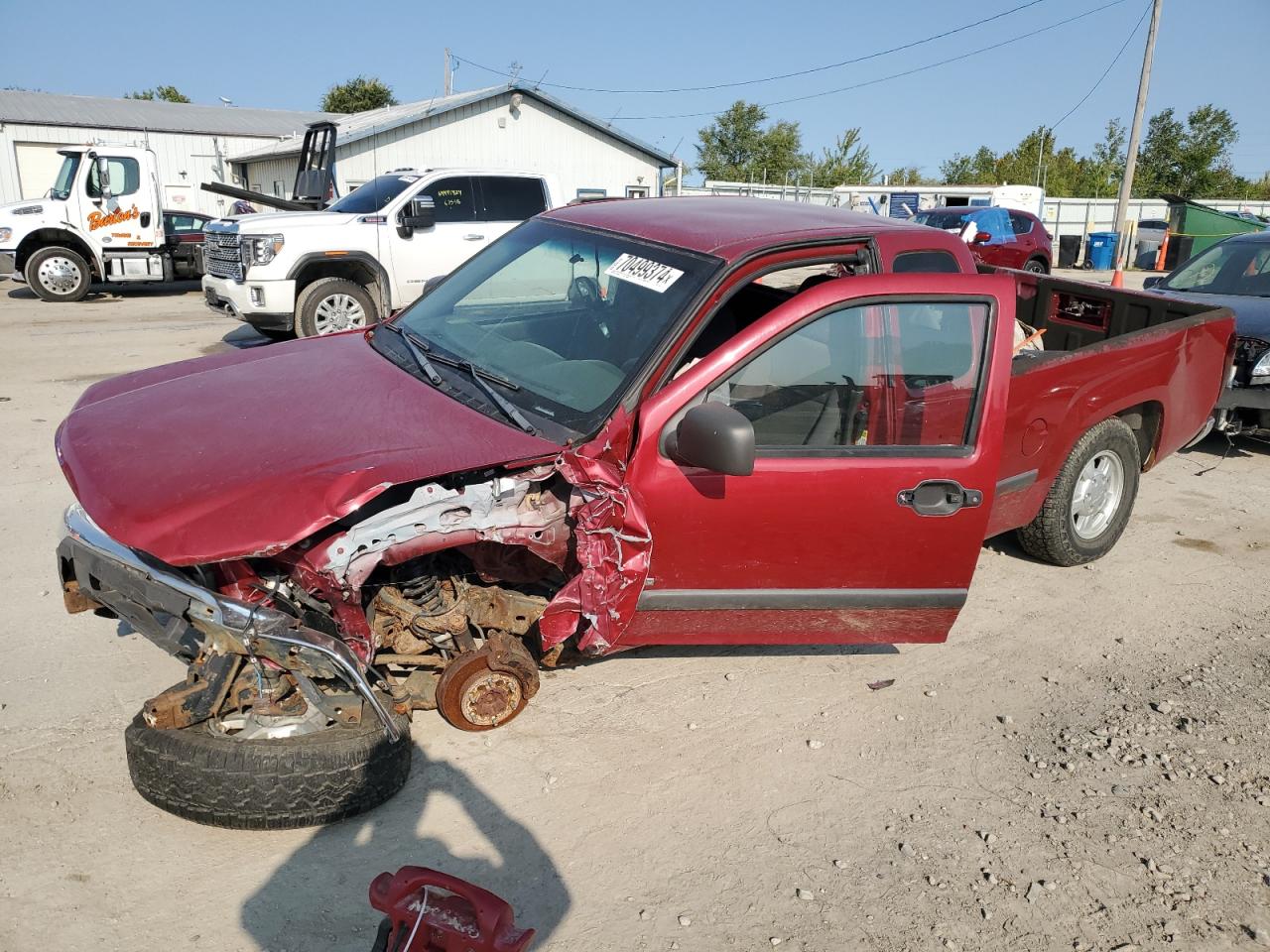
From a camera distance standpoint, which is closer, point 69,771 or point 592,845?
point 592,845

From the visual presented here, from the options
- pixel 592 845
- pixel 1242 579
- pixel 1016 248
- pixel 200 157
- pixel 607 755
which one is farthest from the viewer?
pixel 200 157

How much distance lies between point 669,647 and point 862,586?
1038 millimetres

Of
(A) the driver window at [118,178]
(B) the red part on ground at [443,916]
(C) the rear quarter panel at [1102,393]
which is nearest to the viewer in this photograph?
(B) the red part on ground at [443,916]

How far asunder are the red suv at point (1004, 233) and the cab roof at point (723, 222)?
54.5 ft

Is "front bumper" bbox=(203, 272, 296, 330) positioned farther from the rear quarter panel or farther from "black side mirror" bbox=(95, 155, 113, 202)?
the rear quarter panel

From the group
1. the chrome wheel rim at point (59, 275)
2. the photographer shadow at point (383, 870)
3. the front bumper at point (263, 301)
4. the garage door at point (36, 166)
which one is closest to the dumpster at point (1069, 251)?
the front bumper at point (263, 301)

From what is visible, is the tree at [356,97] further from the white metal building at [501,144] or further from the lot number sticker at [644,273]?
the lot number sticker at [644,273]

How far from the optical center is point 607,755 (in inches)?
135

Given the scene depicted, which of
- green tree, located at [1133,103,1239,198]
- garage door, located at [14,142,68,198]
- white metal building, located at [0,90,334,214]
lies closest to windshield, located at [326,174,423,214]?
white metal building, located at [0,90,334,214]

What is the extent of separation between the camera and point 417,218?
35.3 ft

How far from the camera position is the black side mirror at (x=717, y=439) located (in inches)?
115

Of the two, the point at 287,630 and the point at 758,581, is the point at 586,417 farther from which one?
the point at 287,630

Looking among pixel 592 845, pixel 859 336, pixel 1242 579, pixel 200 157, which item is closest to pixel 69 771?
pixel 592 845

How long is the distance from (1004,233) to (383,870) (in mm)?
20381
